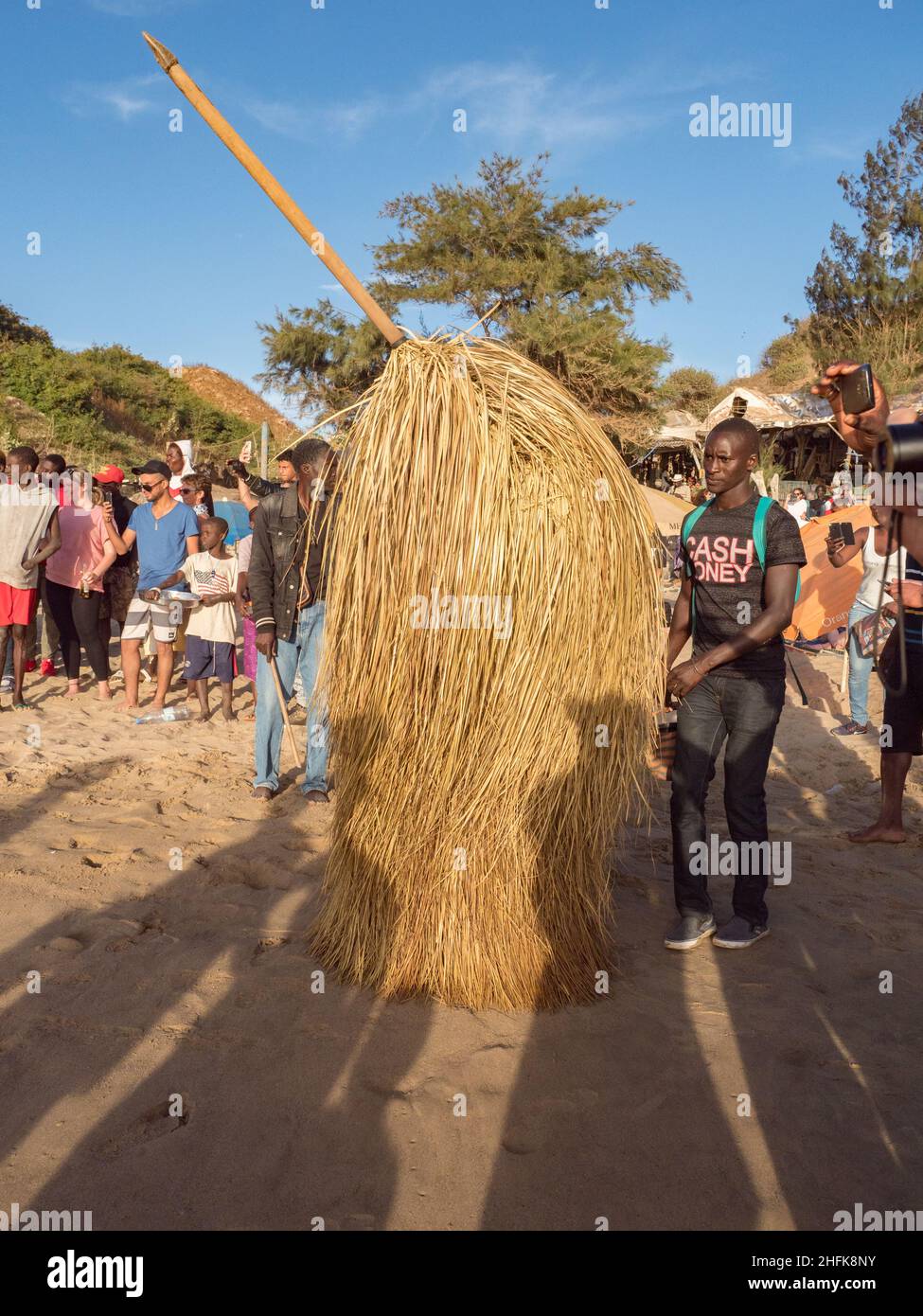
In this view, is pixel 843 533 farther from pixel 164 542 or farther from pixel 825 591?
pixel 164 542

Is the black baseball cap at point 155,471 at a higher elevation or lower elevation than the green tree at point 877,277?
lower

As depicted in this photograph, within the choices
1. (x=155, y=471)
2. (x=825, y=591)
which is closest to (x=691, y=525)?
(x=155, y=471)

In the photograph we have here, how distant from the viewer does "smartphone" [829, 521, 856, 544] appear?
6.55 meters

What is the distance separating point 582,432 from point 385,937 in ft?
5.92

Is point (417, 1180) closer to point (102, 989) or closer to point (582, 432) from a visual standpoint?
point (102, 989)

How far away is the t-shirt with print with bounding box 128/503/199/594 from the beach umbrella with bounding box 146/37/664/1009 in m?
4.28

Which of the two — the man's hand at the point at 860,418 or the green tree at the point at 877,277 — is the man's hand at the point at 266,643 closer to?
the man's hand at the point at 860,418

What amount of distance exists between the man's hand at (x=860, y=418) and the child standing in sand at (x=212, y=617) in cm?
536

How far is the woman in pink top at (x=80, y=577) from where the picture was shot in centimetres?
753

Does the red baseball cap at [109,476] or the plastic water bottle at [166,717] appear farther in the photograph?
the red baseball cap at [109,476]

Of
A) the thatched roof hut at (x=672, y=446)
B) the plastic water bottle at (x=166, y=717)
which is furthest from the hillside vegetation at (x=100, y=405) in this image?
the plastic water bottle at (x=166, y=717)

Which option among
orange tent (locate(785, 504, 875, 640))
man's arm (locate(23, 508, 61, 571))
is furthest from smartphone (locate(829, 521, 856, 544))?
man's arm (locate(23, 508, 61, 571))

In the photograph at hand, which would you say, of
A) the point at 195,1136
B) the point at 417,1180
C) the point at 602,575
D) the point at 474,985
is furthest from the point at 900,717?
the point at 195,1136

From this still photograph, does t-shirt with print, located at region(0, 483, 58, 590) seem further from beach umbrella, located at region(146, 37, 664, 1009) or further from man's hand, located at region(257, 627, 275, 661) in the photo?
beach umbrella, located at region(146, 37, 664, 1009)
